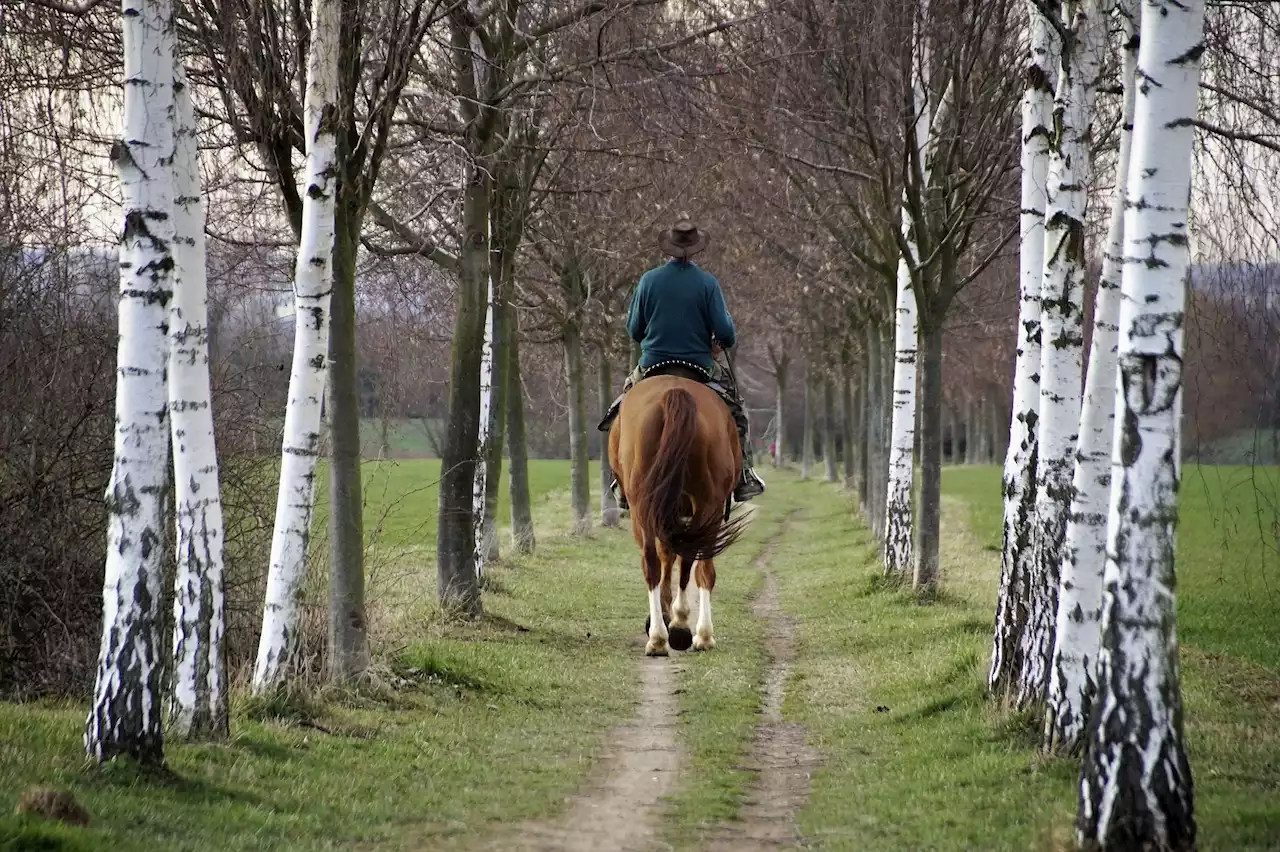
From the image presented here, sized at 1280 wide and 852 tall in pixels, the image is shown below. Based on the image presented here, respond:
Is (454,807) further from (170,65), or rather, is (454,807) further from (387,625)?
(387,625)

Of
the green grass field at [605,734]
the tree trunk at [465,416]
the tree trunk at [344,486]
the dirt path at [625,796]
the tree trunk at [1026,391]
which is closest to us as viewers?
the green grass field at [605,734]

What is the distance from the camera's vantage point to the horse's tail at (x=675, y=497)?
1100 cm

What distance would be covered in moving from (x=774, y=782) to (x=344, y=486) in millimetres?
3925

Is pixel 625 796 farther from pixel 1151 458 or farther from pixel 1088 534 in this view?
pixel 1151 458

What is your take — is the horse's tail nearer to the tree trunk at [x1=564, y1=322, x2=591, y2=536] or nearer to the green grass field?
the green grass field

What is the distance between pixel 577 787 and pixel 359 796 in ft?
4.20

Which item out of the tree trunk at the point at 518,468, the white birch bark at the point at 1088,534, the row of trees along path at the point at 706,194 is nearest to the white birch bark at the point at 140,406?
the row of trees along path at the point at 706,194

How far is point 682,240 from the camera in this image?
38.7ft

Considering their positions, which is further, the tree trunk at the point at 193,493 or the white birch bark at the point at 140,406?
the tree trunk at the point at 193,493

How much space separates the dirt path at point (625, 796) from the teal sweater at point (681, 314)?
2.85 metres

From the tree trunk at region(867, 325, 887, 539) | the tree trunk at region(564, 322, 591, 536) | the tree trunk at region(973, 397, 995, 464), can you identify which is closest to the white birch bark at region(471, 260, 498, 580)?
the tree trunk at region(564, 322, 591, 536)

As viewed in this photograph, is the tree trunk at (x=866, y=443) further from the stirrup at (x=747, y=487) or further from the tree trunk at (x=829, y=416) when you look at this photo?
the stirrup at (x=747, y=487)

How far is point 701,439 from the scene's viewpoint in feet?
36.7

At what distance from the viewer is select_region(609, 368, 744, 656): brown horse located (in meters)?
11.0
